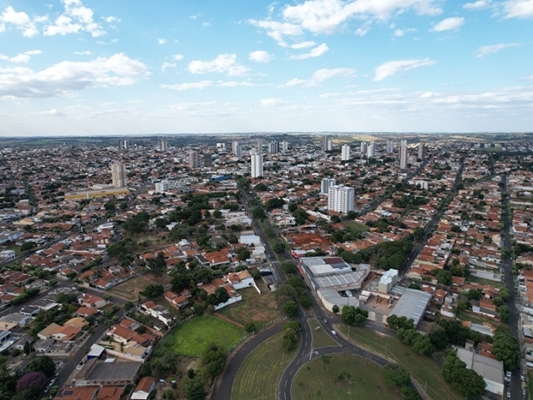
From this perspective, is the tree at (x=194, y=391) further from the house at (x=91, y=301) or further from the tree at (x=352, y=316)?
the house at (x=91, y=301)

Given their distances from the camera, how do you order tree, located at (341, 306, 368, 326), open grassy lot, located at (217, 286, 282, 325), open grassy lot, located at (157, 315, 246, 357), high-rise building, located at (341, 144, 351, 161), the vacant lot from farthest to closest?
1. high-rise building, located at (341, 144, 351, 161)
2. the vacant lot
3. open grassy lot, located at (217, 286, 282, 325)
4. tree, located at (341, 306, 368, 326)
5. open grassy lot, located at (157, 315, 246, 357)

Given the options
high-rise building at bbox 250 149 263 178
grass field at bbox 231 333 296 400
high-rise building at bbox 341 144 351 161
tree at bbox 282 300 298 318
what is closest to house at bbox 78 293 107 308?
grass field at bbox 231 333 296 400

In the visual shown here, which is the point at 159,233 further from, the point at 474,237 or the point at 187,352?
the point at 474,237

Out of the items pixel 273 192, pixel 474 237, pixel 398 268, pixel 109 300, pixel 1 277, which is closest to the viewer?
pixel 109 300

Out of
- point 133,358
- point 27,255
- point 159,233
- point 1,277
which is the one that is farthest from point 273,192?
point 133,358

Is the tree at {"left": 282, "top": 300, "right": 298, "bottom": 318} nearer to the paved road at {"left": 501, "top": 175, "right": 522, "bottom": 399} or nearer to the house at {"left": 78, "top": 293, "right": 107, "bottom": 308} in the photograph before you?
the paved road at {"left": 501, "top": 175, "right": 522, "bottom": 399}

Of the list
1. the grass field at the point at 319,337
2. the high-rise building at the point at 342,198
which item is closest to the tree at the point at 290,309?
the grass field at the point at 319,337

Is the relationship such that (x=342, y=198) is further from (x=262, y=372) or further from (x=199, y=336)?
(x=262, y=372)

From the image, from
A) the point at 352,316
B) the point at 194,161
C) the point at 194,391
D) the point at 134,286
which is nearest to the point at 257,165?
the point at 194,161
